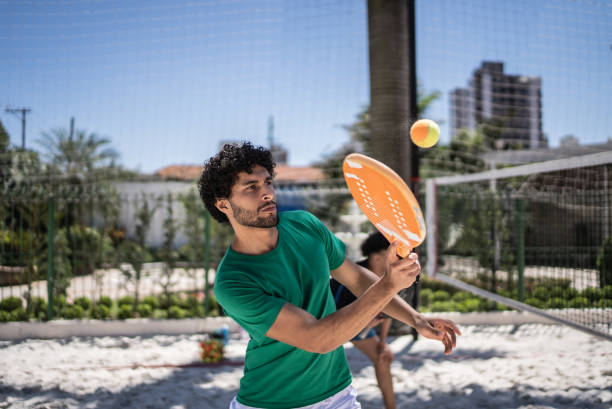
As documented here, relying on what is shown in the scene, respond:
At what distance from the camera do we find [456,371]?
5.32m

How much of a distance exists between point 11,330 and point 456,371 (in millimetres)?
5966

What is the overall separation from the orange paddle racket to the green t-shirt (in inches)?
14.5

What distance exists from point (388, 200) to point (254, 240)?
582 millimetres

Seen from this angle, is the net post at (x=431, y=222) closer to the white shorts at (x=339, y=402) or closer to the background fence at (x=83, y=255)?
the background fence at (x=83, y=255)

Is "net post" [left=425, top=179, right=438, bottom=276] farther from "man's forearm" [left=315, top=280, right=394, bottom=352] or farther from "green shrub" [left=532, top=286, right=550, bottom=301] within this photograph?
"man's forearm" [left=315, top=280, right=394, bottom=352]

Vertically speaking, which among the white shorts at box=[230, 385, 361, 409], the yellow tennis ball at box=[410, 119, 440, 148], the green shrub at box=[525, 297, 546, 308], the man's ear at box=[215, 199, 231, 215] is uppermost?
the yellow tennis ball at box=[410, 119, 440, 148]

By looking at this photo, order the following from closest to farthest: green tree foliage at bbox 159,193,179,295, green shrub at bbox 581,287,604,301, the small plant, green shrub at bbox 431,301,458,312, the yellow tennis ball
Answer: the yellow tennis ball
the small plant
green shrub at bbox 581,287,604,301
green tree foliage at bbox 159,193,179,295
green shrub at bbox 431,301,458,312

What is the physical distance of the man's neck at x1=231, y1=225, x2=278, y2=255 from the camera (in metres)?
1.93

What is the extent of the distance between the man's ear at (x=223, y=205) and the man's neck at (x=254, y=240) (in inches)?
4.3

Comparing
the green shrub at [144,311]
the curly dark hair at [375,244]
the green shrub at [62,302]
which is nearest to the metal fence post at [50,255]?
the green shrub at [62,302]

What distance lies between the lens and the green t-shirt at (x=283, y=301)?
71.0 inches

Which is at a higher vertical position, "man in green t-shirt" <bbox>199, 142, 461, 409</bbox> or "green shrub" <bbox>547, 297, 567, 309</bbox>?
"man in green t-shirt" <bbox>199, 142, 461, 409</bbox>

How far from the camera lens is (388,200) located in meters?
1.61

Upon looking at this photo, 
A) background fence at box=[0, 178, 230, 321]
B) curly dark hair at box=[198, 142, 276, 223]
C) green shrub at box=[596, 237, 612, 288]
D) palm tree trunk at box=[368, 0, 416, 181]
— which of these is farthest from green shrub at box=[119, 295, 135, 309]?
green shrub at box=[596, 237, 612, 288]
